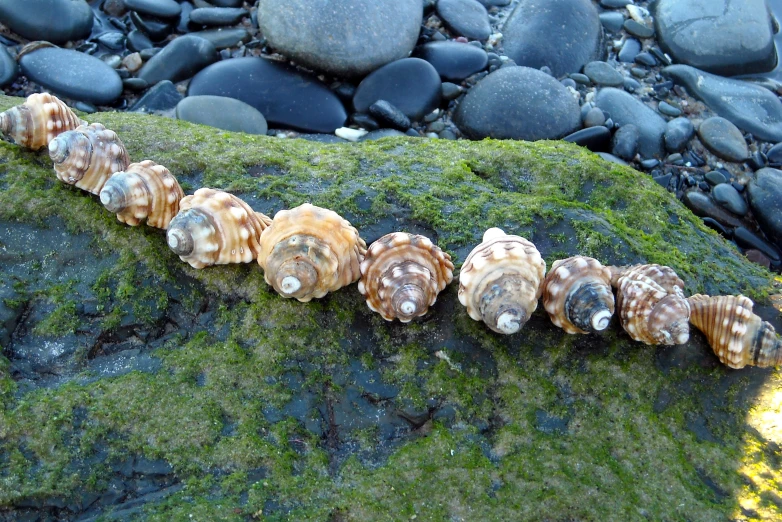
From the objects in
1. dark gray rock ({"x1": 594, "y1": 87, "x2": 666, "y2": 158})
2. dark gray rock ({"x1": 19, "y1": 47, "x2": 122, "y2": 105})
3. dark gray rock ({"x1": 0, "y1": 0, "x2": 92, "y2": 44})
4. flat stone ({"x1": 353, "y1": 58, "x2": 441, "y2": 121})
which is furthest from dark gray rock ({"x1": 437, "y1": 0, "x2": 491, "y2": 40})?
dark gray rock ({"x1": 0, "y1": 0, "x2": 92, "y2": 44})

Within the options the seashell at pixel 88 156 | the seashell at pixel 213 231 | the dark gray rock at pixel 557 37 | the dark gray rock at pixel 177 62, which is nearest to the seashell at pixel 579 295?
the seashell at pixel 213 231

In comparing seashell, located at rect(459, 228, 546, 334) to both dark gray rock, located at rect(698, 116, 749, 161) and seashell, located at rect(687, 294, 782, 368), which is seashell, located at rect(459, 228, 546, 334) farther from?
dark gray rock, located at rect(698, 116, 749, 161)

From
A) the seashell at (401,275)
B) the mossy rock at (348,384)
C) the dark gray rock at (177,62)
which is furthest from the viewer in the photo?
the dark gray rock at (177,62)

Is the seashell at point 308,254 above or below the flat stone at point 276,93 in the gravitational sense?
above

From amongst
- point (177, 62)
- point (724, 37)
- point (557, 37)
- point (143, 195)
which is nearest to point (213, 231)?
point (143, 195)

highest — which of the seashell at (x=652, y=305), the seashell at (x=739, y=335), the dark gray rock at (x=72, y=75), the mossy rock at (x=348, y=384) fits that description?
the seashell at (x=652, y=305)

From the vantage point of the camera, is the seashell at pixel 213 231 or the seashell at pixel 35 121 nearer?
the seashell at pixel 213 231

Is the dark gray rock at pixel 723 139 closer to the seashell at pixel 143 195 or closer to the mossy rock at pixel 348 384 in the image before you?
the mossy rock at pixel 348 384
